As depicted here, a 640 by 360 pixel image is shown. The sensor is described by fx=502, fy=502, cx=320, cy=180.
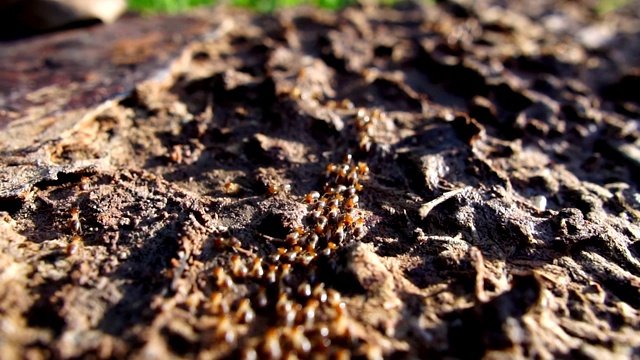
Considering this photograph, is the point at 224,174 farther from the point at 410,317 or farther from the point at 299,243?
the point at 410,317

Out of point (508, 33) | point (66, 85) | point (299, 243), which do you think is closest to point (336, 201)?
point (299, 243)

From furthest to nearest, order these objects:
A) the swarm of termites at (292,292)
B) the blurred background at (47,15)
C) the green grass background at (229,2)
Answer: the green grass background at (229,2)
the blurred background at (47,15)
the swarm of termites at (292,292)

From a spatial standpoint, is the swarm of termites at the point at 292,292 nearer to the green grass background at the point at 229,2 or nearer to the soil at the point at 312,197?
the soil at the point at 312,197

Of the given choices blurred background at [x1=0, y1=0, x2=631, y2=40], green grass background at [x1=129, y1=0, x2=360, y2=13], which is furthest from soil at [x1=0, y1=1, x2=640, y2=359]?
green grass background at [x1=129, y1=0, x2=360, y2=13]

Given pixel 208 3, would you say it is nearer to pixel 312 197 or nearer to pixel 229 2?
pixel 229 2

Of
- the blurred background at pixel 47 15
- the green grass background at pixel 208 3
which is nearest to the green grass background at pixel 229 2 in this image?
the green grass background at pixel 208 3

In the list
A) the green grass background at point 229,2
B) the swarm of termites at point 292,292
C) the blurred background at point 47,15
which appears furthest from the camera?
the green grass background at point 229,2
